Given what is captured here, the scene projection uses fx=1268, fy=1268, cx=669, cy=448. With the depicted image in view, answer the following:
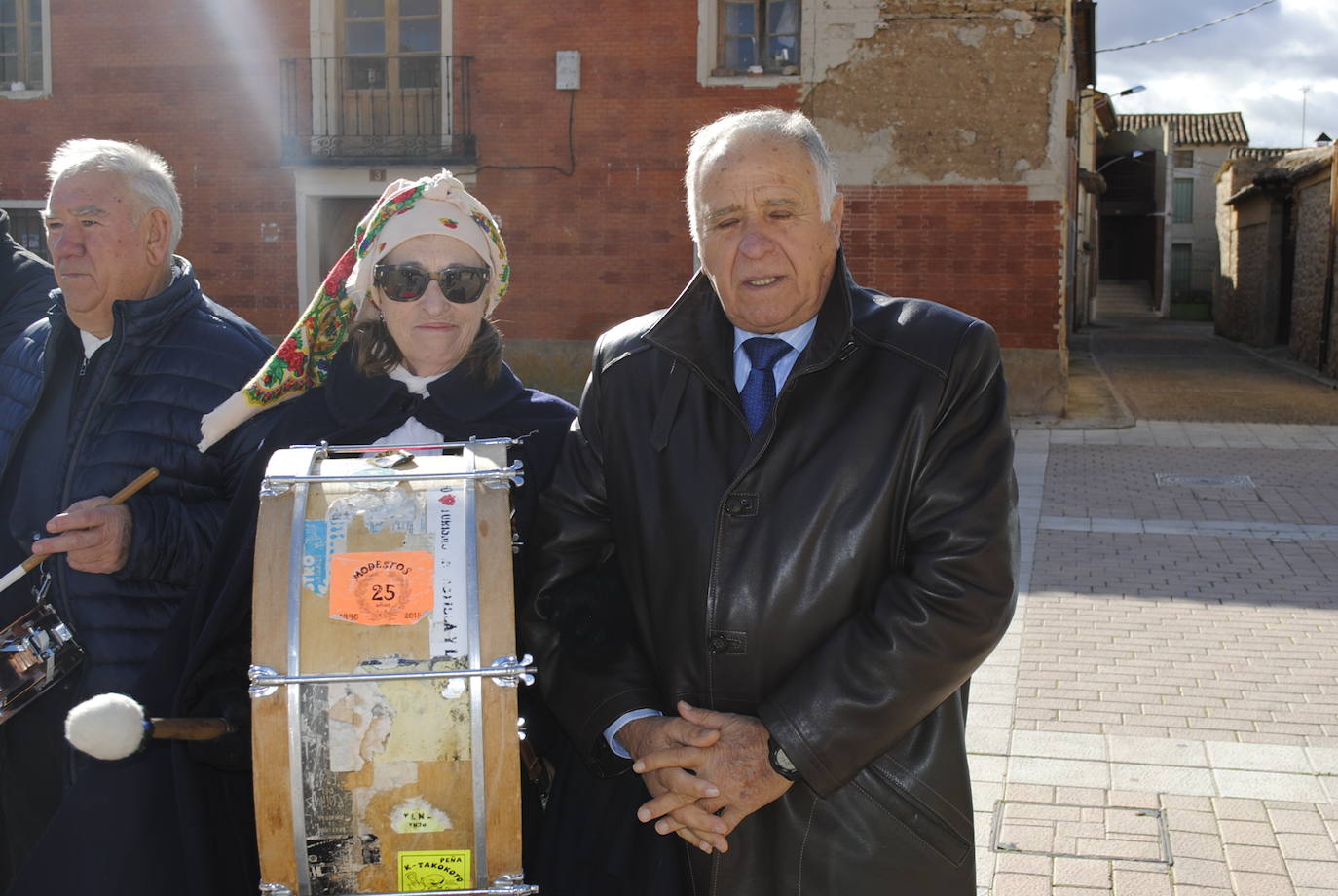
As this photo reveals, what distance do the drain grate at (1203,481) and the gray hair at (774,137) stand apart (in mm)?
8829

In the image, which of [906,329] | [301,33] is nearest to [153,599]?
[906,329]

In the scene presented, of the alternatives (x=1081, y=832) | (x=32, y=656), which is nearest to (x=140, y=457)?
(x=32, y=656)

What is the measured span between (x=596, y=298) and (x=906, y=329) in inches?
520

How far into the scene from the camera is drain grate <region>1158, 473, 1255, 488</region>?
10281 mm

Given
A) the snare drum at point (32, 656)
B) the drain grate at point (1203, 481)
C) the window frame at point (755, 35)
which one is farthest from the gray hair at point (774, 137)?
the window frame at point (755, 35)

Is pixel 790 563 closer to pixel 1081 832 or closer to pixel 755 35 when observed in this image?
pixel 1081 832

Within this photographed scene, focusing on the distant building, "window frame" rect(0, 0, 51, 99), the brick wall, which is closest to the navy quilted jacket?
the brick wall

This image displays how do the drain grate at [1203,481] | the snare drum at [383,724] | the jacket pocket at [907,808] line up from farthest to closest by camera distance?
the drain grate at [1203,481]
the jacket pocket at [907,808]
the snare drum at [383,724]

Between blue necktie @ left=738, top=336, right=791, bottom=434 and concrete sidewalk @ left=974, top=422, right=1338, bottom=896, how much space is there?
1.93 metres

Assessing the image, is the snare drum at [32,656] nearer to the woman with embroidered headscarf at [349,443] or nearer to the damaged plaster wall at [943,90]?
the woman with embroidered headscarf at [349,443]

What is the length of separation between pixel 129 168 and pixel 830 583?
2000 millimetres

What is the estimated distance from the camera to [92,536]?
8.71 feet

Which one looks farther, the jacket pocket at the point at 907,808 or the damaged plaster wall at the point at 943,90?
the damaged plaster wall at the point at 943,90

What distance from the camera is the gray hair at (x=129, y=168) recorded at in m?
3.02
